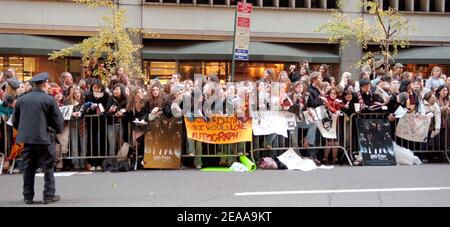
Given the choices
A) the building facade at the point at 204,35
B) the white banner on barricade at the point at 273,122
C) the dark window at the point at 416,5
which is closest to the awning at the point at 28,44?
the building facade at the point at 204,35

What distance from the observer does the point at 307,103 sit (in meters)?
12.4

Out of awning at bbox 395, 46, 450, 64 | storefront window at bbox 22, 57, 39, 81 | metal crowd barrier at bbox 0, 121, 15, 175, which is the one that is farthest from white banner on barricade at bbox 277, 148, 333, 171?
awning at bbox 395, 46, 450, 64

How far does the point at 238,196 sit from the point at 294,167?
334 centimetres

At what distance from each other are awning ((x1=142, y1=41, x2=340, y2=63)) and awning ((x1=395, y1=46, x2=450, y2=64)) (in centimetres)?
325

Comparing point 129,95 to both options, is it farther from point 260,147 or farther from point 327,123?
point 327,123

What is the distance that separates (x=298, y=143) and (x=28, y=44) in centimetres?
1544

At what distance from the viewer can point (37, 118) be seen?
804 centimetres

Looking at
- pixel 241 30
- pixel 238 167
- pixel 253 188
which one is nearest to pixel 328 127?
pixel 238 167

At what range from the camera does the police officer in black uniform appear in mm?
8008

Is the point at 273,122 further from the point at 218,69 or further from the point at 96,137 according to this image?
the point at 218,69

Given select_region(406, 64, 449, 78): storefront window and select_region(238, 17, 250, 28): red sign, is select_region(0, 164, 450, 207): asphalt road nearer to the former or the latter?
select_region(238, 17, 250, 28): red sign

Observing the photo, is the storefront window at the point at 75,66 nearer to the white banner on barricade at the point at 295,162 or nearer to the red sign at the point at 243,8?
the red sign at the point at 243,8
